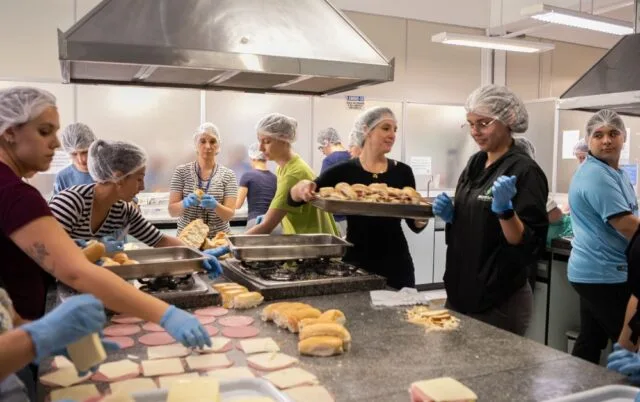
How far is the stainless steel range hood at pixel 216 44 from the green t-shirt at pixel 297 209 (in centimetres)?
63

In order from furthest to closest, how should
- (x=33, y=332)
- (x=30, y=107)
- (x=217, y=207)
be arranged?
(x=217, y=207) < (x=30, y=107) < (x=33, y=332)

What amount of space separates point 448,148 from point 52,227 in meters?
5.87

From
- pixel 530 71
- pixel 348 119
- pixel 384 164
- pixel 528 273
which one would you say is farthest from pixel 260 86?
pixel 530 71

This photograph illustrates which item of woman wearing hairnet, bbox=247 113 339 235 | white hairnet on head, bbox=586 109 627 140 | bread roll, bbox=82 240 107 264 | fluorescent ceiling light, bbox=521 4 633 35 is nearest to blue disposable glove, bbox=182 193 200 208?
woman wearing hairnet, bbox=247 113 339 235

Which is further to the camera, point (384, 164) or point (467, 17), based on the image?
point (467, 17)

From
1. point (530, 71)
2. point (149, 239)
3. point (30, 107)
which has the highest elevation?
point (530, 71)

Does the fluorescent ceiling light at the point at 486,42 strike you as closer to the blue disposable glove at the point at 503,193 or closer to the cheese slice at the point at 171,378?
the blue disposable glove at the point at 503,193

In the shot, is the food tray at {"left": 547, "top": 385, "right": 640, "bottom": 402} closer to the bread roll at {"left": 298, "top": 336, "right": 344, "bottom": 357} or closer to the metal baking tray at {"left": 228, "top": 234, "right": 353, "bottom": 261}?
the bread roll at {"left": 298, "top": 336, "right": 344, "bottom": 357}

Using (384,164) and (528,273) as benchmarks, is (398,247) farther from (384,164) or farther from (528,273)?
(528,273)

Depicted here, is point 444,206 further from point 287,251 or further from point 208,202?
point 208,202

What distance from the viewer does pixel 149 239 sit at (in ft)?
9.37

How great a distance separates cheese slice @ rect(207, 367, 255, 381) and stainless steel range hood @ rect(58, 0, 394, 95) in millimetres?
1123

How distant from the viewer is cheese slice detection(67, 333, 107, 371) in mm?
1331

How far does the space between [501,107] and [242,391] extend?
64.4 inches
